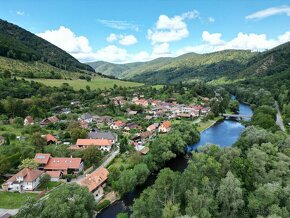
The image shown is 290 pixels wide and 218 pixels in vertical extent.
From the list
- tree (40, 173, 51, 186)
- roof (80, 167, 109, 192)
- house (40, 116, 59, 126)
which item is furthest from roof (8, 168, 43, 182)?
house (40, 116, 59, 126)

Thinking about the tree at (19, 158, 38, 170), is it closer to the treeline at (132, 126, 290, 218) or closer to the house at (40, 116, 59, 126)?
the treeline at (132, 126, 290, 218)

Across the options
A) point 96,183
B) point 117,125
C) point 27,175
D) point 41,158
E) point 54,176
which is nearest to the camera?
point 96,183

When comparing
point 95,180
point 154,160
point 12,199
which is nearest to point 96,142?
point 154,160

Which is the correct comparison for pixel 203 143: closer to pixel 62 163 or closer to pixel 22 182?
pixel 62 163

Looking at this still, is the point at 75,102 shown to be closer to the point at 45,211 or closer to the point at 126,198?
the point at 126,198

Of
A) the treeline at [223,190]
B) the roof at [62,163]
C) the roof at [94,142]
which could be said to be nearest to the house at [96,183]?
the roof at [62,163]
